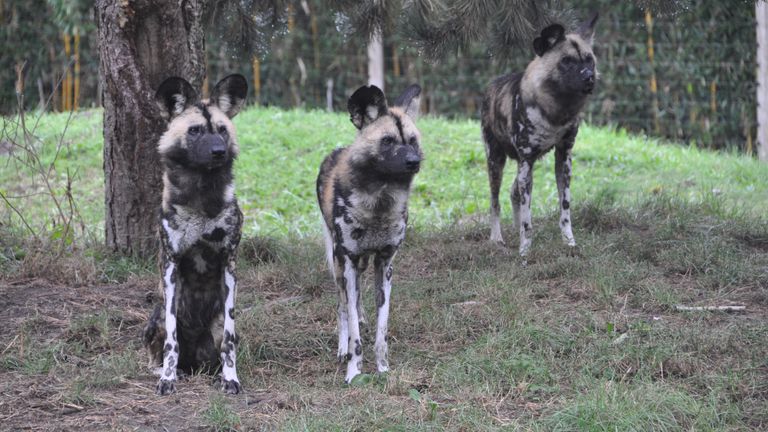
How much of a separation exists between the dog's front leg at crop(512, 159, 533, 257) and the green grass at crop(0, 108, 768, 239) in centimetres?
89

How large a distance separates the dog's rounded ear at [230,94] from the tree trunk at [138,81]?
1288 mm

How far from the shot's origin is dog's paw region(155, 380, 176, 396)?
3732mm

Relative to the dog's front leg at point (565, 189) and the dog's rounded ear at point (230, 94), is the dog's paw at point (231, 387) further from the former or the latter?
the dog's front leg at point (565, 189)

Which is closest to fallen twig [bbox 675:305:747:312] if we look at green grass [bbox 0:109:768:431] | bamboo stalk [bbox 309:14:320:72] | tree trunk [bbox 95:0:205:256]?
green grass [bbox 0:109:768:431]

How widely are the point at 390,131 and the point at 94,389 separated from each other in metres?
1.60

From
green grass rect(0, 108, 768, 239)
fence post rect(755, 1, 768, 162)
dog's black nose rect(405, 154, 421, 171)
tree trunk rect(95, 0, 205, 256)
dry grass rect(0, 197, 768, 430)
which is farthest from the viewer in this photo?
fence post rect(755, 1, 768, 162)

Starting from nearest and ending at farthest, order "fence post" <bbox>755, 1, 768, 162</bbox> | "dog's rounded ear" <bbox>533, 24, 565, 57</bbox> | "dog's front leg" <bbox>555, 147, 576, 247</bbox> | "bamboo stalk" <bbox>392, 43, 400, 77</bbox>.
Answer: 1. "dog's rounded ear" <bbox>533, 24, 565, 57</bbox>
2. "dog's front leg" <bbox>555, 147, 576, 247</bbox>
3. "fence post" <bbox>755, 1, 768, 162</bbox>
4. "bamboo stalk" <bbox>392, 43, 400, 77</bbox>

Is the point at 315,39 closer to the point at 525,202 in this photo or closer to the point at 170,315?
the point at 525,202

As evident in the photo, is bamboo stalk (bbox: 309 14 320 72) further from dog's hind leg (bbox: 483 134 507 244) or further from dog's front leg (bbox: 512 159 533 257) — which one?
dog's front leg (bbox: 512 159 533 257)

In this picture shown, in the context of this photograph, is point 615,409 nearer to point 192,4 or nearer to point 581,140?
point 192,4

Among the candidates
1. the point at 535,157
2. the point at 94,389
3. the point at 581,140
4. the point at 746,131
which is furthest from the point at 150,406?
the point at 746,131

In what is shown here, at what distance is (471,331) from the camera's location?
4441 mm

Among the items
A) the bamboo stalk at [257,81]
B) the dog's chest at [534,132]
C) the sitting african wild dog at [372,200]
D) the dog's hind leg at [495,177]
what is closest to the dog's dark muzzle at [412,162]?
the sitting african wild dog at [372,200]

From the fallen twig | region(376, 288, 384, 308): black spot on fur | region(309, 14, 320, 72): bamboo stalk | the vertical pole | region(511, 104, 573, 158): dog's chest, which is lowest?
the fallen twig
